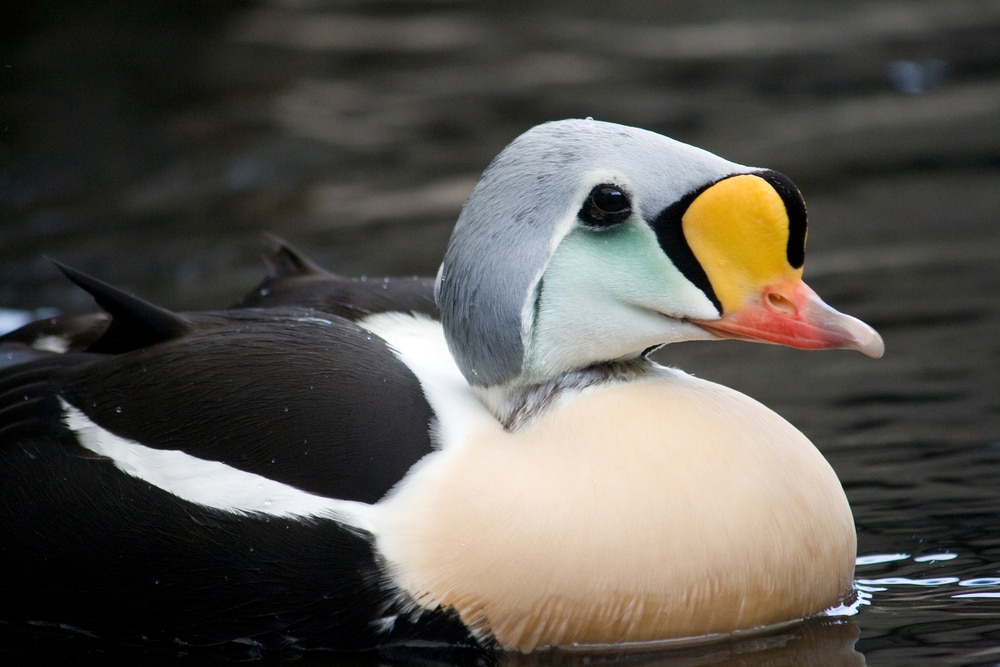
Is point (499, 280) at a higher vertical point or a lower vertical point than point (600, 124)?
lower

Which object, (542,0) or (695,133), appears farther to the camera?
(542,0)

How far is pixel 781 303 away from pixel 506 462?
0.72 m

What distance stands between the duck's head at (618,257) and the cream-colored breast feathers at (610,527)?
194 mm

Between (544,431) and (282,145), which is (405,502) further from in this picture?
(282,145)

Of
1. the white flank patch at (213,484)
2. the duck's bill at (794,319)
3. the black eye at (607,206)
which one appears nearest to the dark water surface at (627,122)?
the white flank patch at (213,484)

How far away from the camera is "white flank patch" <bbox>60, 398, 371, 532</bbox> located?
3.39 m

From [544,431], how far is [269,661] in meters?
0.85

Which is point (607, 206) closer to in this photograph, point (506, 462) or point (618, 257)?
point (618, 257)

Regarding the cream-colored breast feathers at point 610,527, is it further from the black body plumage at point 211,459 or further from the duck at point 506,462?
the black body plumage at point 211,459

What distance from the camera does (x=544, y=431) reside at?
3502 mm

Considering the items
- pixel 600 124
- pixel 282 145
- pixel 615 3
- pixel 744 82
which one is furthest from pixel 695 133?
pixel 600 124

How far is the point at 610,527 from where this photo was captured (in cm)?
335

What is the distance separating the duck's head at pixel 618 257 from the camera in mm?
3350

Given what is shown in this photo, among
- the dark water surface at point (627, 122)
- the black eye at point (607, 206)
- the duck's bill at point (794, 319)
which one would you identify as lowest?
the dark water surface at point (627, 122)
